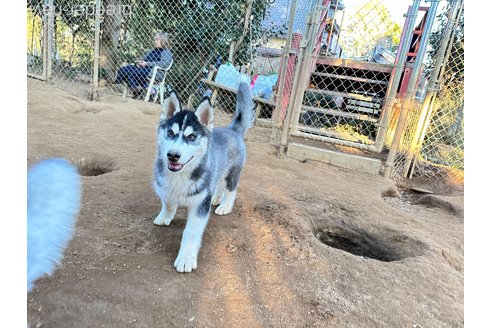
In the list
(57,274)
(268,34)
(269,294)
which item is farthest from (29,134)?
(268,34)

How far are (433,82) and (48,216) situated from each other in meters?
5.17

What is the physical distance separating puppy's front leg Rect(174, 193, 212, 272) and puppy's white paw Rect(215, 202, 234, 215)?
0.56 metres

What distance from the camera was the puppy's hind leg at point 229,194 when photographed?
2.92m

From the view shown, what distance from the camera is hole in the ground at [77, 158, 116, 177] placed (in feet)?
12.0

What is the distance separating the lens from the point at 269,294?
192 centimetres

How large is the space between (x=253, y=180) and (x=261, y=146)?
6.48 feet

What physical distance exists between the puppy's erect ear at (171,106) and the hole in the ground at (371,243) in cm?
177

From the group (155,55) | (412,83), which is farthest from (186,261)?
(155,55)

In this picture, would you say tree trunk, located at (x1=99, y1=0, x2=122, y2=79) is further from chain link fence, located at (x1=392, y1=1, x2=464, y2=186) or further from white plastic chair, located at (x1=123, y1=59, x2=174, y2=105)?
chain link fence, located at (x1=392, y1=1, x2=464, y2=186)

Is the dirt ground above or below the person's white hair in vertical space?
below

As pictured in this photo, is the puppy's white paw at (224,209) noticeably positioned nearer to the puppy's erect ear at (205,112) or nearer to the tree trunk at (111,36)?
the puppy's erect ear at (205,112)

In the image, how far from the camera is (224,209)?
292cm

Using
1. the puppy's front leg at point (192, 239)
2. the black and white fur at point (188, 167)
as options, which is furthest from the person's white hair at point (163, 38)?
the puppy's front leg at point (192, 239)

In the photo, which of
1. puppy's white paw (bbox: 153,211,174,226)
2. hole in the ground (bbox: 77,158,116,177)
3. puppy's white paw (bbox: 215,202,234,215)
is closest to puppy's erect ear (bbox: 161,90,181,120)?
puppy's white paw (bbox: 153,211,174,226)
